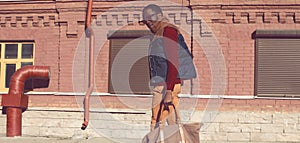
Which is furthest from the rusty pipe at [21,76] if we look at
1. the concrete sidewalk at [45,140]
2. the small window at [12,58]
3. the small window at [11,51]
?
the concrete sidewalk at [45,140]

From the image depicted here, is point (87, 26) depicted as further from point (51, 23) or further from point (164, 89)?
point (164, 89)

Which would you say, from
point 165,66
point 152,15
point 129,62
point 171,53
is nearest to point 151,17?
point 152,15

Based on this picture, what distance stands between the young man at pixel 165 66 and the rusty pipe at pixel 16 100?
6.26 m

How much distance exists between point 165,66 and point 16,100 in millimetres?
6687

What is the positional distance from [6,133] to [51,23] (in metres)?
3.14

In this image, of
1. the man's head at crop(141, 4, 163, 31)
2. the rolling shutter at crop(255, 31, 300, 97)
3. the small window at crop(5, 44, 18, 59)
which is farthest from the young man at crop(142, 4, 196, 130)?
the small window at crop(5, 44, 18, 59)

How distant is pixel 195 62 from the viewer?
10.9m

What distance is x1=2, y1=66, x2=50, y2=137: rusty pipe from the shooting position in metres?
11.1

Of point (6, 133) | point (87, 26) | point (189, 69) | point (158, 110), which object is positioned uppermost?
point (87, 26)

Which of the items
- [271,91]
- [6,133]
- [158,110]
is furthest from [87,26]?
[158,110]

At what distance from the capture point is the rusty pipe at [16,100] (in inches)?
439

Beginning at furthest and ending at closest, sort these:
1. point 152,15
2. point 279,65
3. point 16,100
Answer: point 16,100
point 279,65
point 152,15

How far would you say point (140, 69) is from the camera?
11.4 metres

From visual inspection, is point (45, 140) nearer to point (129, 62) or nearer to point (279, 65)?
point (129, 62)
